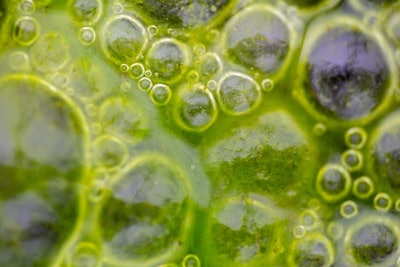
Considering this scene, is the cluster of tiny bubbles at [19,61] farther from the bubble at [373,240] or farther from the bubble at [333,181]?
the bubble at [373,240]

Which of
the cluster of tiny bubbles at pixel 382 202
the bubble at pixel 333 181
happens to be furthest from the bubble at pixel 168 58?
the cluster of tiny bubbles at pixel 382 202

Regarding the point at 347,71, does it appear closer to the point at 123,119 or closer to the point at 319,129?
the point at 319,129

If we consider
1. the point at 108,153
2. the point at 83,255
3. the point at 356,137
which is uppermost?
the point at 356,137

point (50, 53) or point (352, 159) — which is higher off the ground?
point (50, 53)

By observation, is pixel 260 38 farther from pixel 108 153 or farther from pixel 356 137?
pixel 108 153

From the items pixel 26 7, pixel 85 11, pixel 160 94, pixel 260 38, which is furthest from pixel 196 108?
pixel 26 7

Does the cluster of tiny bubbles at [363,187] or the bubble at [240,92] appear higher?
the bubble at [240,92]
